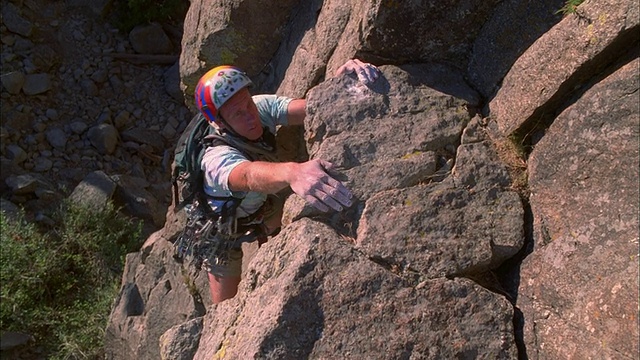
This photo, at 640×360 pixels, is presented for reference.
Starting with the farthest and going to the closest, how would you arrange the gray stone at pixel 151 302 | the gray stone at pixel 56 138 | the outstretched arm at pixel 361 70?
the gray stone at pixel 56 138 < the gray stone at pixel 151 302 < the outstretched arm at pixel 361 70

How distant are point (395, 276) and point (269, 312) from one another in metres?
0.65

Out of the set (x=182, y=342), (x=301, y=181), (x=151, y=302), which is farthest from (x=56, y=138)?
(x=301, y=181)

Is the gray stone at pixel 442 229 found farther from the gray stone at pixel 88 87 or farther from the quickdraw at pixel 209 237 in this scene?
the gray stone at pixel 88 87

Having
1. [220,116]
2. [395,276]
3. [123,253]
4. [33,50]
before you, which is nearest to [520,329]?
[395,276]

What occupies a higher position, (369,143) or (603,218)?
(603,218)

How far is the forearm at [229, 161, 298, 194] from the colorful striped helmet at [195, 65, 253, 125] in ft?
1.80

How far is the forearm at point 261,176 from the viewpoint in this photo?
12.5 feet

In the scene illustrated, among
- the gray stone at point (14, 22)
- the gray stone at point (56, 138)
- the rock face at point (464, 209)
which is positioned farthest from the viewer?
the gray stone at point (14, 22)

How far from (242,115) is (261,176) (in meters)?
0.74

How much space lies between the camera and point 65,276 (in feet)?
26.1

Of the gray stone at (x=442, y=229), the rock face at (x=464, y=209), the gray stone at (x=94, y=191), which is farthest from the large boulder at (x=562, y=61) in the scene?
the gray stone at (x=94, y=191)

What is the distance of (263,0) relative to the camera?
5457 mm

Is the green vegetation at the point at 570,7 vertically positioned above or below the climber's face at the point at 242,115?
above

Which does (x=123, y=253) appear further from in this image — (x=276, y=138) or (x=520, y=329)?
(x=520, y=329)
